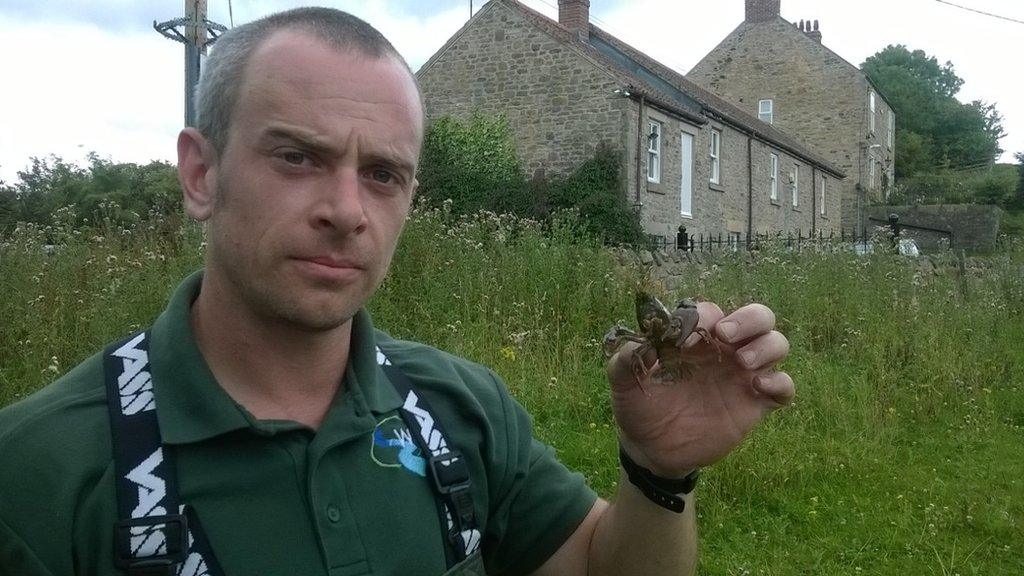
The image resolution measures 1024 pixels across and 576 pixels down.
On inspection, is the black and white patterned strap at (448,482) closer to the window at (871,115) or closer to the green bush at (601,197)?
the green bush at (601,197)

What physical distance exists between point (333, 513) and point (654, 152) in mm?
21134

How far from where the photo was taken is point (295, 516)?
1555 mm

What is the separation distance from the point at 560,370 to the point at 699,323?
474 centimetres

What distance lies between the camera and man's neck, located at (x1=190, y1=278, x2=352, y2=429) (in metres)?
1.73

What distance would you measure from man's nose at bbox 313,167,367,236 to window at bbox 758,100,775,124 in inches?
1571

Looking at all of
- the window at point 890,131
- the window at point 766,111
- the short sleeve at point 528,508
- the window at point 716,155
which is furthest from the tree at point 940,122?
the short sleeve at point 528,508

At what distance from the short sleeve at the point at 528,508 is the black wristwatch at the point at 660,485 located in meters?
0.26

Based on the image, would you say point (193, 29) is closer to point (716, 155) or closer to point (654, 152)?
point (654, 152)

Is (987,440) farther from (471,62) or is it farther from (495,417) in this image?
(471,62)

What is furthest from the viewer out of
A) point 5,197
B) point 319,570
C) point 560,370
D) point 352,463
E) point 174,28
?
point 5,197

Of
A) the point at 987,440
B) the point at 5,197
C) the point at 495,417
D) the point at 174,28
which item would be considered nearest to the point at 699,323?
the point at 495,417

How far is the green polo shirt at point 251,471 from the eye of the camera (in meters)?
1.39

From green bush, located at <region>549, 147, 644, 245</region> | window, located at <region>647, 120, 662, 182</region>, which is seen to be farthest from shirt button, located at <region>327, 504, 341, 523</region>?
window, located at <region>647, 120, 662, 182</region>

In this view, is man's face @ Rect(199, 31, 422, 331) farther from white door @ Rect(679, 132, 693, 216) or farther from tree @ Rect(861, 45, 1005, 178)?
tree @ Rect(861, 45, 1005, 178)
